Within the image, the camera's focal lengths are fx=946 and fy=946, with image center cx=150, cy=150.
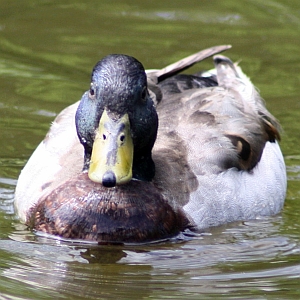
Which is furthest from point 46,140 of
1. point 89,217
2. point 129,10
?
point 129,10

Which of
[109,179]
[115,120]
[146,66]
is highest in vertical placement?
[146,66]

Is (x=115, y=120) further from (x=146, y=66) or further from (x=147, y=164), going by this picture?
(x=146, y=66)

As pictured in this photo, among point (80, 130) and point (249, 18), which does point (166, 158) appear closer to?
point (80, 130)

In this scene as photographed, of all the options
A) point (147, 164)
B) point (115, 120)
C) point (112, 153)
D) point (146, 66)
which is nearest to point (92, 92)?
point (115, 120)

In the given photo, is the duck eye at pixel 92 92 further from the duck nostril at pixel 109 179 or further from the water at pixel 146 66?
the water at pixel 146 66

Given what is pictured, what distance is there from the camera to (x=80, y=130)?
7.64 metres

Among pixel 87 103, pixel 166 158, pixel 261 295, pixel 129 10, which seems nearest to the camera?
pixel 261 295

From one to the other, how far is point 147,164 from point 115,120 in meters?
0.71

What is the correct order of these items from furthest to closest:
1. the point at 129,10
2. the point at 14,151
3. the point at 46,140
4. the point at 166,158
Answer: the point at 129,10
the point at 14,151
the point at 46,140
the point at 166,158

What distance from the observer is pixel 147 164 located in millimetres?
7871

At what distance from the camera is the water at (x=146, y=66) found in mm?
6758

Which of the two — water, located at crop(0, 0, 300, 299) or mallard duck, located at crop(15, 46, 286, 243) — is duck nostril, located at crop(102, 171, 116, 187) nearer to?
mallard duck, located at crop(15, 46, 286, 243)

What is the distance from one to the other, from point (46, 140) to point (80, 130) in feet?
4.30

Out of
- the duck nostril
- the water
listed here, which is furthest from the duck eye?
the water
